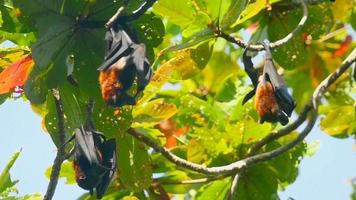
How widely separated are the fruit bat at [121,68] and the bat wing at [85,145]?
0.30m

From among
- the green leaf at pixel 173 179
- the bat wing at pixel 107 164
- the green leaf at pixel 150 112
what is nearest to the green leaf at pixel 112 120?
the bat wing at pixel 107 164

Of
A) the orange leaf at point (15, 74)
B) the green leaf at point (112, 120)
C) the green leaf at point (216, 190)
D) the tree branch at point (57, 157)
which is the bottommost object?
the green leaf at point (216, 190)

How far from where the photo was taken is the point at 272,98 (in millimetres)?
2707

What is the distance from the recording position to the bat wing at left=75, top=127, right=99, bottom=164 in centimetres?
260

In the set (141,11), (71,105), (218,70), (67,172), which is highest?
(141,11)

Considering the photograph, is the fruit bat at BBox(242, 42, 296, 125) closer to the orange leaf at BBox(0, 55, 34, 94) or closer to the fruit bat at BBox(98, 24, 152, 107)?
the fruit bat at BBox(98, 24, 152, 107)

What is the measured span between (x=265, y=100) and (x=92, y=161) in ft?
1.87

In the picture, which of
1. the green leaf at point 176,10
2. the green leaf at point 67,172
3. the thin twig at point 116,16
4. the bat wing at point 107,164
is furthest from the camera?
the green leaf at point 67,172

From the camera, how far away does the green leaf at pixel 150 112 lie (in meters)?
3.27

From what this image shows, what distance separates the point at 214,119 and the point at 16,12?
1.34 m

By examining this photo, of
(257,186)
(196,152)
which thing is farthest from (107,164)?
(257,186)

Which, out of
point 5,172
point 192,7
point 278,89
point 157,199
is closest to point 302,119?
point 278,89

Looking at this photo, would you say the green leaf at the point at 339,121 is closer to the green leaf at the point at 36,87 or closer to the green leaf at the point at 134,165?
the green leaf at the point at 134,165

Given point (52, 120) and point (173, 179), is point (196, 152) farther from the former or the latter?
point (52, 120)
